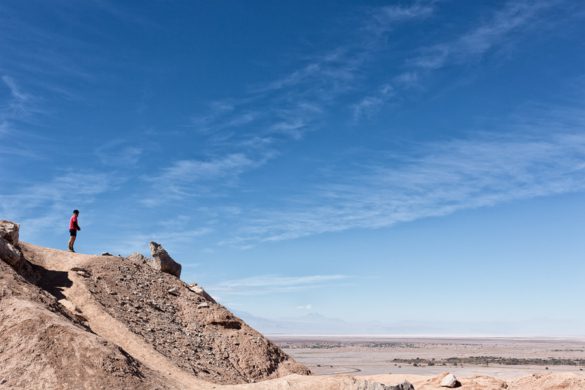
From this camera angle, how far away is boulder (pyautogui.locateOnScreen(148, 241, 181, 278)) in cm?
2966

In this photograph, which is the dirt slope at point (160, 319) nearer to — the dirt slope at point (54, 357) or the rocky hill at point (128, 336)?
the rocky hill at point (128, 336)

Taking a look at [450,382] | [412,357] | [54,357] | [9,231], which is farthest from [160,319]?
[412,357]

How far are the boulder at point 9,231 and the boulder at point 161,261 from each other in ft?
25.0

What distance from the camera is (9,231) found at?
76.4 ft

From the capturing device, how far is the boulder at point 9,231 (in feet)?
75.4

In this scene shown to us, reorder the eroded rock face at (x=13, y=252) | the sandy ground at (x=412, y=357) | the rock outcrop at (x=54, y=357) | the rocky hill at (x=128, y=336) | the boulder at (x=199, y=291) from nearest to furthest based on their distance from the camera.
→ 1. the rock outcrop at (x=54, y=357)
2. the rocky hill at (x=128, y=336)
3. the eroded rock face at (x=13, y=252)
4. the boulder at (x=199, y=291)
5. the sandy ground at (x=412, y=357)

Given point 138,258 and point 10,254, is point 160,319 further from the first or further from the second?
point 10,254

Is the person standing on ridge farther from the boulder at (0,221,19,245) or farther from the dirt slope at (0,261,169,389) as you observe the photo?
the dirt slope at (0,261,169,389)

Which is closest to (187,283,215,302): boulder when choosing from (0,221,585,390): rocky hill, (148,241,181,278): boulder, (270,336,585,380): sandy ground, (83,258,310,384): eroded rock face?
(0,221,585,390): rocky hill

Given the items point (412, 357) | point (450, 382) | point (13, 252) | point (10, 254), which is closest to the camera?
point (10, 254)

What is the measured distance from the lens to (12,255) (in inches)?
842

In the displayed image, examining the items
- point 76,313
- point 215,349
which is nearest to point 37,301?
point 76,313

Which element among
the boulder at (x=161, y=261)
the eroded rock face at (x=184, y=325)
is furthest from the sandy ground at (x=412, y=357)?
the boulder at (x=161, y=261)

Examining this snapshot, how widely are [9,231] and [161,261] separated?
8395 mm
